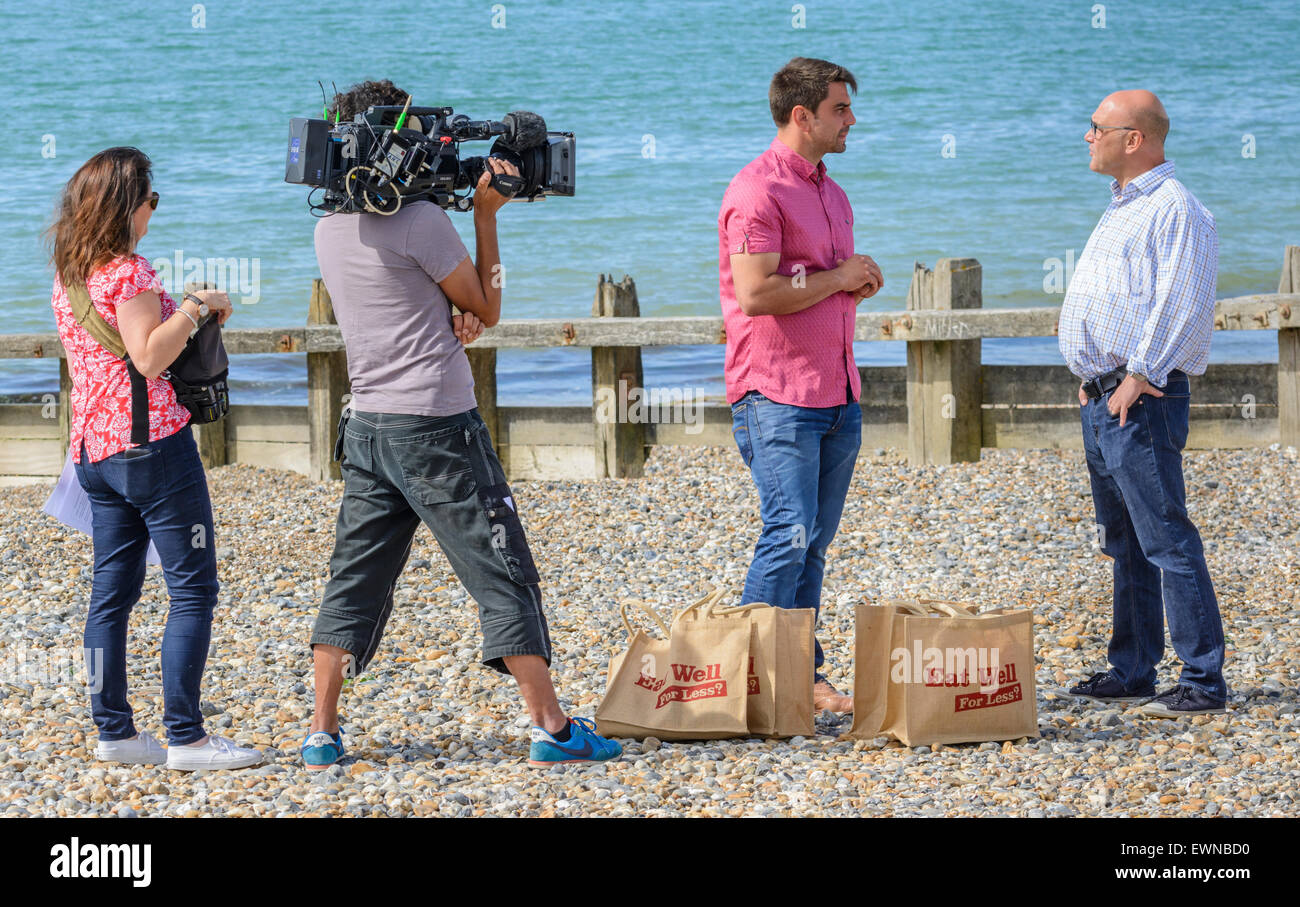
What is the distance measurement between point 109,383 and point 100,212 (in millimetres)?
494

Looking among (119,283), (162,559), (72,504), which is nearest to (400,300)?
(119,283)

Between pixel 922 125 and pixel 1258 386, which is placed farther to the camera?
pixel 922 125

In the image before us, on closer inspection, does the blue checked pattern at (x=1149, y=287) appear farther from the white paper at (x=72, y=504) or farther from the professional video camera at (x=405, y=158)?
the white paper at (x=72, y=504)

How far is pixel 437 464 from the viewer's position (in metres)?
3.93

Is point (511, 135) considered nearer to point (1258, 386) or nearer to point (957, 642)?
point (957, 642)

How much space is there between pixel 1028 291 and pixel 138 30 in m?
31.0

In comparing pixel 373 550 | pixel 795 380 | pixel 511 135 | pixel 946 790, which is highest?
pixel 511 135

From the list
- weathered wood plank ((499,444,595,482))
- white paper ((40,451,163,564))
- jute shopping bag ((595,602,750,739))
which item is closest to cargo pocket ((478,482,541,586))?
jute shopping bag ((595,602,750,739))

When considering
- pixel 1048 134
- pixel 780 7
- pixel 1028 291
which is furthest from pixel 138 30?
pixel 1028 291

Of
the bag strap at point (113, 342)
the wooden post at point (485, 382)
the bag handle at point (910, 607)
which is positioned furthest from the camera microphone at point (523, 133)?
the wooden post at point (485, 382)

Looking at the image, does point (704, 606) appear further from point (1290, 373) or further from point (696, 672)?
point (1290, 373)

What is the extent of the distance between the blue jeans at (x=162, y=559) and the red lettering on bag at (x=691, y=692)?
4.58ft

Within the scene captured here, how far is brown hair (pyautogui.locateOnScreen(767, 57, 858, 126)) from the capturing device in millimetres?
4484

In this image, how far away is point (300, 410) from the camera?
9602 mm
